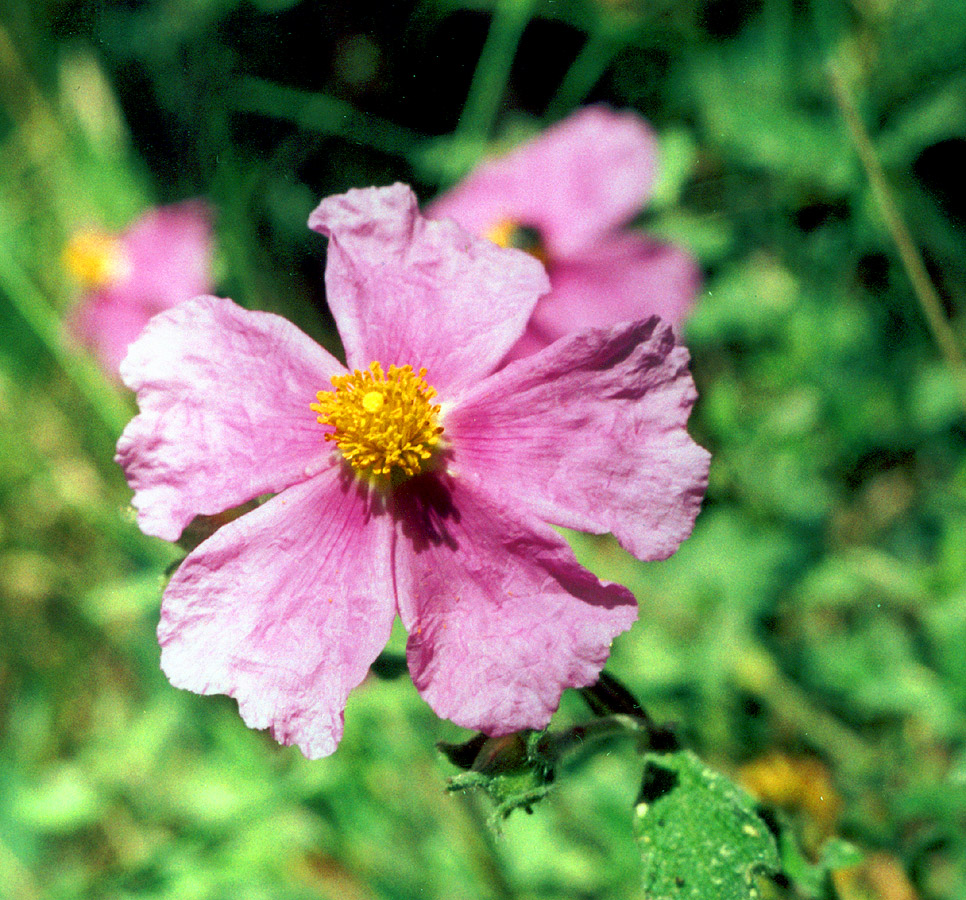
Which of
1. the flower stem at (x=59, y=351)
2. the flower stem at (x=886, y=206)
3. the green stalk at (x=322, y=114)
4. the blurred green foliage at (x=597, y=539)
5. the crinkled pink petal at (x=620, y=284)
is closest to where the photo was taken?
the flower stem at (x=886, y=206)

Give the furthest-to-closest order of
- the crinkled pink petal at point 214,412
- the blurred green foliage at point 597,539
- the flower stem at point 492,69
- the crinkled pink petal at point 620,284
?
the flower stem at point 492,69 → the blurred green foliage at point 597,539 → the crinkled pink petal at point 620,284 → the crinkled pink petal at point 214,412

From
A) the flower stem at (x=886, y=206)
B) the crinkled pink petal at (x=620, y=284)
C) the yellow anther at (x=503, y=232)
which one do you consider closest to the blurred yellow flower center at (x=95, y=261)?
the yellow anther at (x=503, y=232)

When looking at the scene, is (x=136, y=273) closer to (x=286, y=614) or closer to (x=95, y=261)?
(x=95, y=261)

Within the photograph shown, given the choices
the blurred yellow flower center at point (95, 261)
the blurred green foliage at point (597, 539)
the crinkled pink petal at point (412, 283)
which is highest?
the crinkled pink petal at point (412, 283)

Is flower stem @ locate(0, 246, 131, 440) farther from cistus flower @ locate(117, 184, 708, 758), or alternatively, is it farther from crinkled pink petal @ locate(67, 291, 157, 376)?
cistus flower @ locate(117, 184, 708, 758)

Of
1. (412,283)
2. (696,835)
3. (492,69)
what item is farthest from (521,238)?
(696,835)

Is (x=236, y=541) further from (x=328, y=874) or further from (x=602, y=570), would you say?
(x=328, y=874)

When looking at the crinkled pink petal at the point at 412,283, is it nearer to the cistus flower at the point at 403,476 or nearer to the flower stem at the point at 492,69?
the cistus flower at the point at 403,476

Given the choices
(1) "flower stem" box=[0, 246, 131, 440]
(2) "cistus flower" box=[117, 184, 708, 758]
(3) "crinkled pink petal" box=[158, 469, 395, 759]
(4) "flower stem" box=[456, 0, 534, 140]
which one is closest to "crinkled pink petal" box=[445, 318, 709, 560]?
(2) "cistus flower" box=[117, 184, 708, 758]
